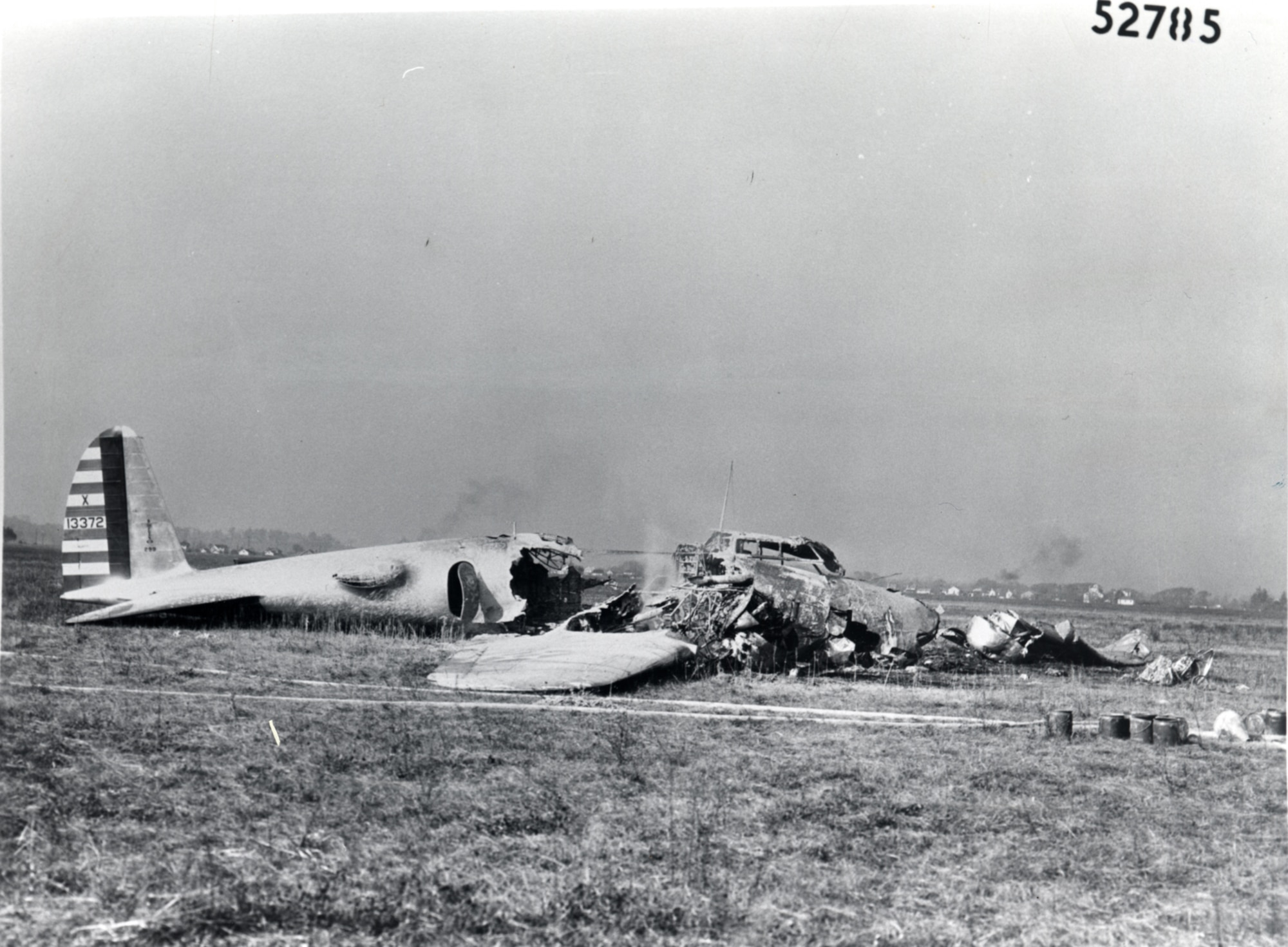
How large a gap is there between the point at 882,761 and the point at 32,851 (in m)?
5.38

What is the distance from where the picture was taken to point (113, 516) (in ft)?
48.5

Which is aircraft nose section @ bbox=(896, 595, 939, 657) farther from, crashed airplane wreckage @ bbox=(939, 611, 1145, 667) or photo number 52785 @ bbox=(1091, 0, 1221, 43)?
photo number 52785 @ bbox=(1091, 0, 1221, 43)

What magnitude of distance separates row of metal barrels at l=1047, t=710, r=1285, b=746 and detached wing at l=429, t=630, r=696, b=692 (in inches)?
160

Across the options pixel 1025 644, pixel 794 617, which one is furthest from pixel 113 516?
pixel 1025 644

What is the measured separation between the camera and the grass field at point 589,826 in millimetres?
4172

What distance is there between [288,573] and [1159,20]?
1272 cm

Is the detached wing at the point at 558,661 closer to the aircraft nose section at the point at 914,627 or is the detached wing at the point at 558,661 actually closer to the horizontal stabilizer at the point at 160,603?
the aircraft nose section at the point at 914,627

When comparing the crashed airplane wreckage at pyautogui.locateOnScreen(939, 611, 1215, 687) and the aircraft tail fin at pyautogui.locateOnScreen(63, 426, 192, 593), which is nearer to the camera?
the crashed airplane wreckage at pyautogui.locateOnScreen(939, 611, 1215, 687)

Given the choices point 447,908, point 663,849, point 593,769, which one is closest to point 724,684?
point 593,769

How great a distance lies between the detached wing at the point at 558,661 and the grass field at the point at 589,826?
19.5 inches

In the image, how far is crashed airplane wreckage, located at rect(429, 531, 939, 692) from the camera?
1130cm

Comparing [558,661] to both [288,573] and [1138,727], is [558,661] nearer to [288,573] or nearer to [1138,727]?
[1138,727]

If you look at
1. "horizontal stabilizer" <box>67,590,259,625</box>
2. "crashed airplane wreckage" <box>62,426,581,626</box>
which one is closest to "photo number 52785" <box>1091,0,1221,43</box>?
"crashed airplane wreckage" <box>62,426,581,626</box>

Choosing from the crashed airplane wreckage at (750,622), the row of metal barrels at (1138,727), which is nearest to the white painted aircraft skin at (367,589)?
the crashed airplane wreckage at (750,622)
